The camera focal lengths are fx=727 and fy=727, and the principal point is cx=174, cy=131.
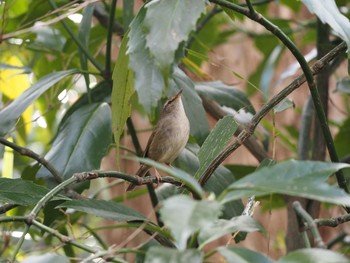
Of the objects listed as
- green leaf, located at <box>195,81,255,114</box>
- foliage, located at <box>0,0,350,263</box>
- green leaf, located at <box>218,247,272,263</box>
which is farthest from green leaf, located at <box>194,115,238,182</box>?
green leaf, located at <box>195,81,255,114</box>

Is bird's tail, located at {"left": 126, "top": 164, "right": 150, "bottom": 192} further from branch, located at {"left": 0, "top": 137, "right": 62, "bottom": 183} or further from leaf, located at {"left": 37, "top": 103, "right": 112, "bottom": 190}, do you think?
branch, located at {"left": 0, "top": 137, "right": 62, "bottom": 183}

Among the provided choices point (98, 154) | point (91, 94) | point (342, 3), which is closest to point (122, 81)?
point (98, 154)

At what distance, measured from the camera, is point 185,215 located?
966 millimetres

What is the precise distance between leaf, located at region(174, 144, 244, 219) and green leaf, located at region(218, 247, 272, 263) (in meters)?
1.10

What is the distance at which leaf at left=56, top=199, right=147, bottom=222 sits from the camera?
1574 millimetres

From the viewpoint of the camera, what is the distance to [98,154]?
216 centimetres

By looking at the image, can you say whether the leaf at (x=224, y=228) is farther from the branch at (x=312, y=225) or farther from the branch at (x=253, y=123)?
the branch at (x=253, y=123)

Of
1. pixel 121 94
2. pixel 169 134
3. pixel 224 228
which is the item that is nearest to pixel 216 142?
pixel 121 94

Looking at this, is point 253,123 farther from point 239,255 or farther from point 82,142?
point 82,142

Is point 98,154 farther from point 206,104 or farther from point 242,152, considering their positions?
point 242,152

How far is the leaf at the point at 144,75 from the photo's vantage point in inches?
54.2

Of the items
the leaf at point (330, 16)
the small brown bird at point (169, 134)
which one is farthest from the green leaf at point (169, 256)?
the small brown bird at point (169, 134)

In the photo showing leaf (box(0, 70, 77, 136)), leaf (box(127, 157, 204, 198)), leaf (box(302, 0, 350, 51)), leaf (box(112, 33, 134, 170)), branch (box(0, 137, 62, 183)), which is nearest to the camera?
leaf (box(127, 157, 204, 198))

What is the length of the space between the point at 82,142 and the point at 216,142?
593 millimetres
